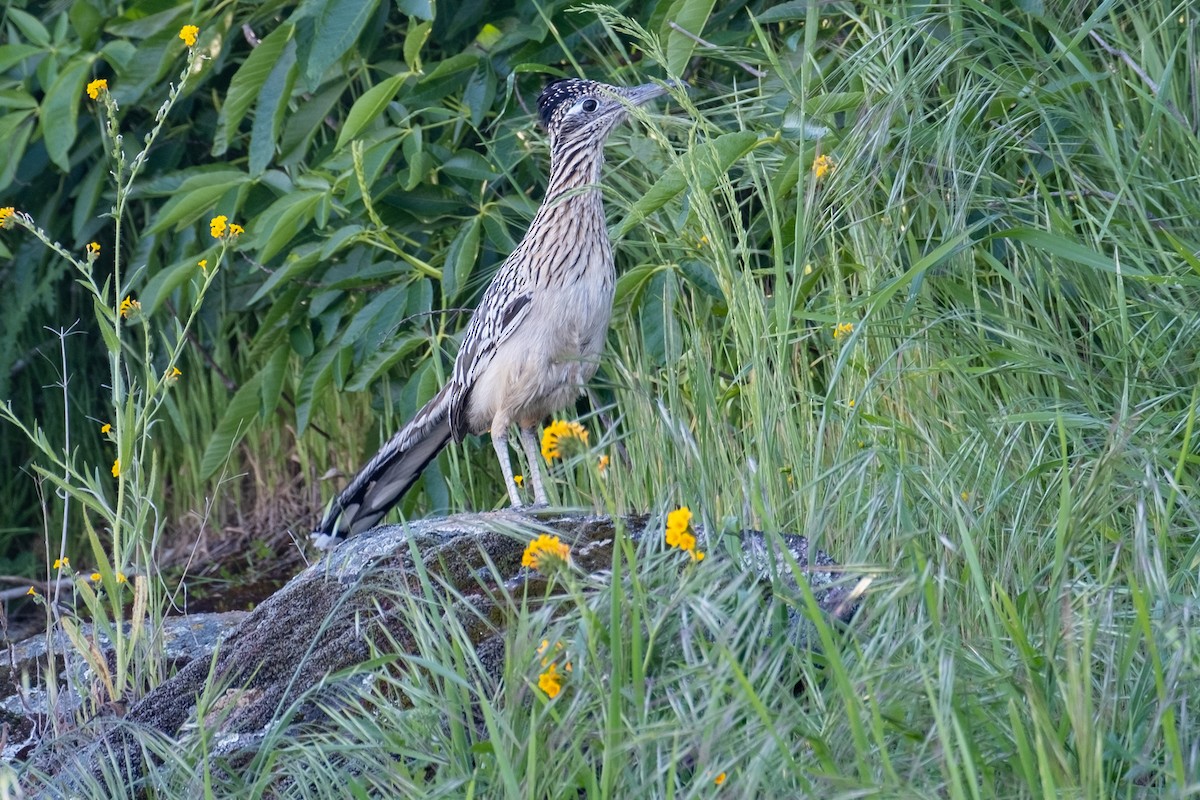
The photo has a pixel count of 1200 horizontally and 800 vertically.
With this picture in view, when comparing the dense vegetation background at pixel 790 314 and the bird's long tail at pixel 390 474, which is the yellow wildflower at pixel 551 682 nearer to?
the dense vegetation background at pixel 790 314

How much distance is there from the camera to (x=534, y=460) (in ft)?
16.6

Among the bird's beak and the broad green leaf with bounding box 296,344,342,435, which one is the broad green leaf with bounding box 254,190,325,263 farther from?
the bird's beak

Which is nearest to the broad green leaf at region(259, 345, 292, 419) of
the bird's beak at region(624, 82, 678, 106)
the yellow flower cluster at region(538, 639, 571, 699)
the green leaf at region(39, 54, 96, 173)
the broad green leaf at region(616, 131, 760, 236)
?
the green leaf at region(39, 54, 96, 173)

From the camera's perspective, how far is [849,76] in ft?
13.5

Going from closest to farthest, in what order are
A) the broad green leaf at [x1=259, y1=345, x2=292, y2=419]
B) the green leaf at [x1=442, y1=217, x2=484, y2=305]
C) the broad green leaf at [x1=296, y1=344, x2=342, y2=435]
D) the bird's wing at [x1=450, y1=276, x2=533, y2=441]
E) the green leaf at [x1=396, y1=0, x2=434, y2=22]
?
the green leaf at [x1=396, y1=0, x2=434, y2=22], the bird's wing at [x1=450, y1=276, x2=533, y2=441], the green leaf at [x1=442, y1=217, x2=484, y2=305], the broad green leaf at [x1=296, y1=344, x2=342, y2=435], the broad green leaf at [x1=259, y1=345, x2=292, y2=419]

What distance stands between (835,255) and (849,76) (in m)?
0.52

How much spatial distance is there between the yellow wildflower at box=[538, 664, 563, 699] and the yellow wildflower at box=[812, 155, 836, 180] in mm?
1842

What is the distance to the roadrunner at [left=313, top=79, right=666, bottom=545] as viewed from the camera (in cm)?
487

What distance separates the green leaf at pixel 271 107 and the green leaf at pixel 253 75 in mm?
26

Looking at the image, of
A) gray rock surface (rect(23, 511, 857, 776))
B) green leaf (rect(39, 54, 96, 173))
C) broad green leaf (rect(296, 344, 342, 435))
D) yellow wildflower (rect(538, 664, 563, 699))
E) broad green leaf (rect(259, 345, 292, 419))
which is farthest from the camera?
broad green leaf (rect(259, 345, 292, 419))

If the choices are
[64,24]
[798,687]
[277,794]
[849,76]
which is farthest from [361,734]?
[64,24]

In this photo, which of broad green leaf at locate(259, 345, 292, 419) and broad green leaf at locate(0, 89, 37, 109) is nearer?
broad green leaf at locate(0, 89, 37, 109)

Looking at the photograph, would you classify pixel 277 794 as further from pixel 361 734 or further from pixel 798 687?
pixel 798 687

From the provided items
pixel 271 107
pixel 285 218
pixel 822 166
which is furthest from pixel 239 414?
pixel 822 166
